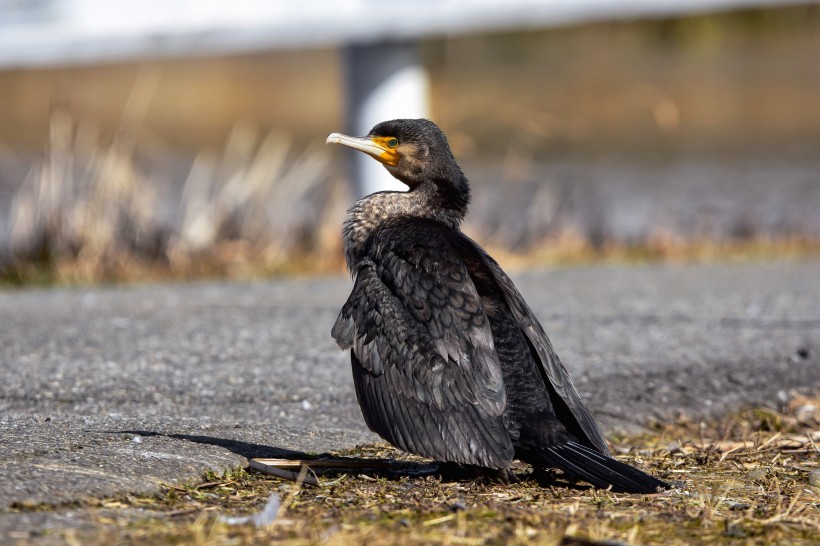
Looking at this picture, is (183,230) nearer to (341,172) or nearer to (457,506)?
(341,172)

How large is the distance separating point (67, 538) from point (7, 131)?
23.9 meters

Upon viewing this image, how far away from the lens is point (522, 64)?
2994 cm

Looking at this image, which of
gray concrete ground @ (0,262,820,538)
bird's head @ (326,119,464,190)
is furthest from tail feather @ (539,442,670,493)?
bird's head @ (326,119,464,190)

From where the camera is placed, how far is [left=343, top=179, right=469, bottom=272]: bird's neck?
4.50m

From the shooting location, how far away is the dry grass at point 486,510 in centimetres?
314

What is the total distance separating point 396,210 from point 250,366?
126 centimetres

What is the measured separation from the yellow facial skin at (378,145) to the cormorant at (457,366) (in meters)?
0.47

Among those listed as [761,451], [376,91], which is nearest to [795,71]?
[376,91]

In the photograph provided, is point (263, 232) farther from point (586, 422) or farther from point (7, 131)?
point (7, 131)

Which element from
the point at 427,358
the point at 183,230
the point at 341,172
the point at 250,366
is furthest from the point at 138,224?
the point at 427,358

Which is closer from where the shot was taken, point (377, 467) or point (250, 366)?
point (377, 467)

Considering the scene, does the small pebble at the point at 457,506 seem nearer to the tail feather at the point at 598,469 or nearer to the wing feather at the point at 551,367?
the tail feather at the point at 598,469

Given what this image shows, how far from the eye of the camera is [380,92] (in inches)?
356

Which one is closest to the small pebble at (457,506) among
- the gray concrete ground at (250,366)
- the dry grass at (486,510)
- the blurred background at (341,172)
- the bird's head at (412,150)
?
the dry grass at (486,510)
